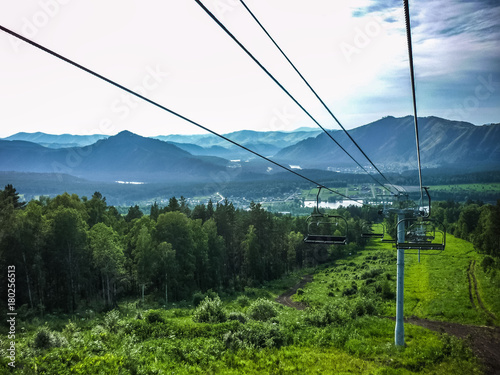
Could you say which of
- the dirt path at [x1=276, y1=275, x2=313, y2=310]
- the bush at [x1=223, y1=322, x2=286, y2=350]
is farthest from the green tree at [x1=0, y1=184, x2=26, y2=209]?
the dirt path at [x1=276, y1=275, x2=313, y2=310]

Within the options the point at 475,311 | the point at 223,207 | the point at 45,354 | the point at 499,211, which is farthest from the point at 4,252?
the point at 499,211

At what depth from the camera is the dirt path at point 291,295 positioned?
159ft

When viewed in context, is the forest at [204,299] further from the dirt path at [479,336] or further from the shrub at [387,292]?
the dirt path at [479,336]

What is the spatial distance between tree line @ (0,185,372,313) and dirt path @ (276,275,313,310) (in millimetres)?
5893

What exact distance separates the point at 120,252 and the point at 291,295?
95.2 ft


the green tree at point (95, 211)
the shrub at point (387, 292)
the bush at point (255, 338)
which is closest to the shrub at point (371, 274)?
the shrub at point (387, 292)

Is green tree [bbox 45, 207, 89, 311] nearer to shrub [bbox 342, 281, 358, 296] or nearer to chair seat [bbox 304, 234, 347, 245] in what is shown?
chair seat [bbox 304, 234, 347, 245]

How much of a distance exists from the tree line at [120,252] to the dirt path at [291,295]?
232 inches

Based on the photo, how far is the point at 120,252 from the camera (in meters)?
42.9

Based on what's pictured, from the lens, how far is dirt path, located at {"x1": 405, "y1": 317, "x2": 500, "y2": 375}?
79.4 ft

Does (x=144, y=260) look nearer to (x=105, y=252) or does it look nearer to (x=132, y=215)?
(x=105, y=252)

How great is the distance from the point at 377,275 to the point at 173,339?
45.1 meters

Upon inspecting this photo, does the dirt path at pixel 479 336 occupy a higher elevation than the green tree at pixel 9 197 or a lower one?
lower

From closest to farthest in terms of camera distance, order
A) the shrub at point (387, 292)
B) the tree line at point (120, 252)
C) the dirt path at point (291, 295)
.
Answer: the tree line at point (120, 252)
the shrub at point (387, 292)
the dirt path at point (291, 295)
